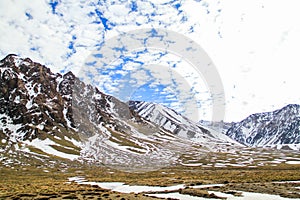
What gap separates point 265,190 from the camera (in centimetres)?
3744

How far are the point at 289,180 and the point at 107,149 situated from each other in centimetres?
15535

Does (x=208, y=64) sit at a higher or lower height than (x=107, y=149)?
higher

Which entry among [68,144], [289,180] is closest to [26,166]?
[68,144]

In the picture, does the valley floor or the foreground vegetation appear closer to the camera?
the valley floor

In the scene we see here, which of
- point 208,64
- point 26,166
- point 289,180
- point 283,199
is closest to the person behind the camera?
point 283,199

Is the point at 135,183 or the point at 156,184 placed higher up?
the point at 156,184

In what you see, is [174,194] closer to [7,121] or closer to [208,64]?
[208,64]

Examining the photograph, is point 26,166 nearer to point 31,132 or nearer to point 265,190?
point 31,132

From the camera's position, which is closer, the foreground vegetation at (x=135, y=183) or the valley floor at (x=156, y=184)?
the valley floor at (x=156, y=184)

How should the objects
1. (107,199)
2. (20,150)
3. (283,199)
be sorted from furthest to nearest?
(20,150)
(107,199)
(283,199)

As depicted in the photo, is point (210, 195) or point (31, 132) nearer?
point (210, 195)

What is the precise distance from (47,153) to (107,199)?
13921 centimetres

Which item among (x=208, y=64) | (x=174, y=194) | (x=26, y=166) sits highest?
(x=208, y=64)

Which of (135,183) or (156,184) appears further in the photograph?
(135,183)
